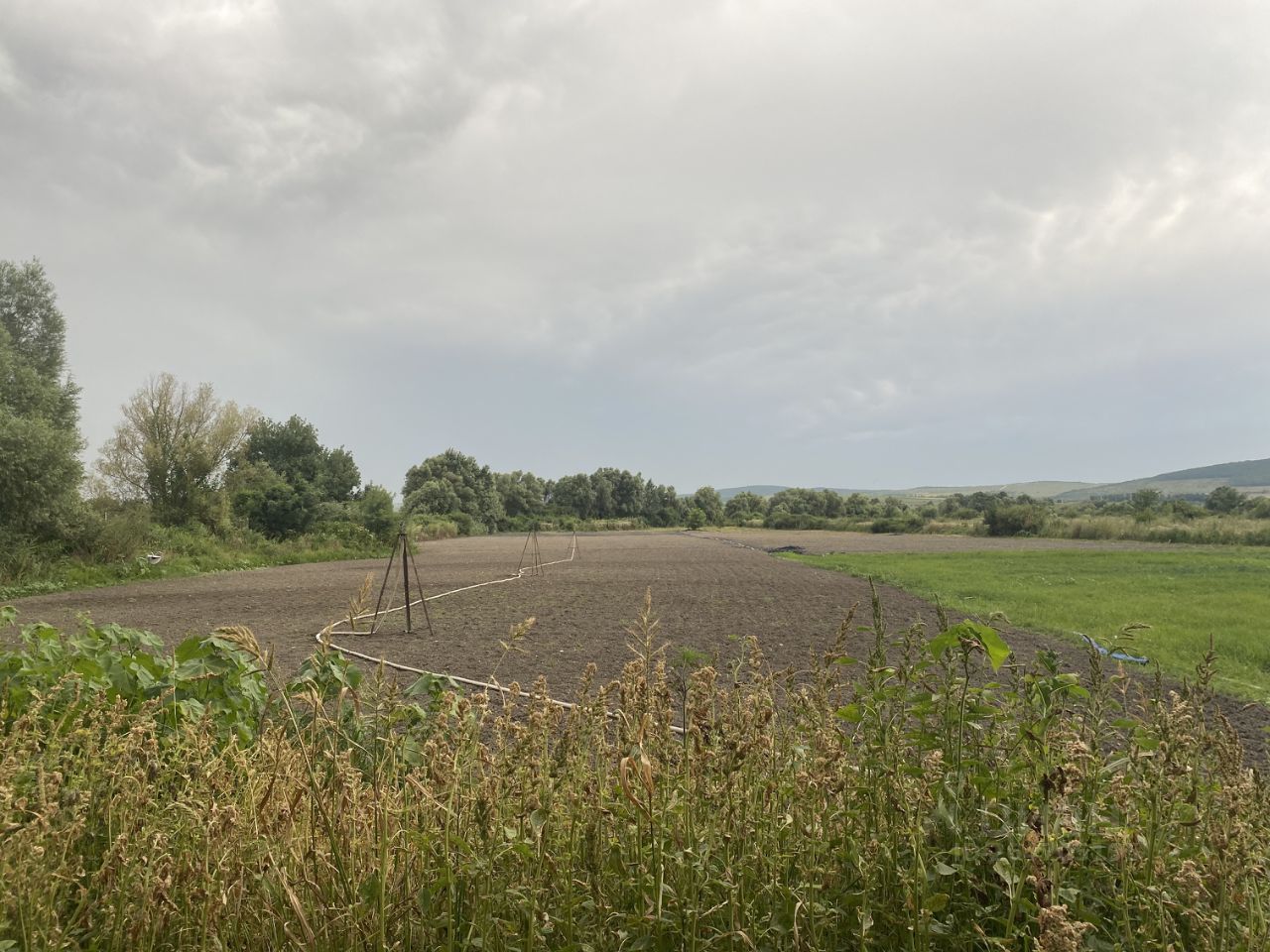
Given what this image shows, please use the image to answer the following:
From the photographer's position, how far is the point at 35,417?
24453 millimetres

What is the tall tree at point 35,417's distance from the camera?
22406 mm

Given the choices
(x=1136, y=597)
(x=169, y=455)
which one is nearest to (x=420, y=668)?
(x=1136, y=597)

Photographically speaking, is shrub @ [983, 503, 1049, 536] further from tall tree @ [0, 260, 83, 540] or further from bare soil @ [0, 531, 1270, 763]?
tall tree @ [0, 260, 83, 540]

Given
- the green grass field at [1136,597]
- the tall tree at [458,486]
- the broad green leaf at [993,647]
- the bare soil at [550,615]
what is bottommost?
the green grass field at [1136,597]

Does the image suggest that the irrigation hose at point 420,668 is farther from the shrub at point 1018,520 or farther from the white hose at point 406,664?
the shrub at point 1018,520

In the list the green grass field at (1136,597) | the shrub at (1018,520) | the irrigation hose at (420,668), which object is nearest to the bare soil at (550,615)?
the irrigation hose at (420,668)

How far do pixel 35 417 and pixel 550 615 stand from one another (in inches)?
893

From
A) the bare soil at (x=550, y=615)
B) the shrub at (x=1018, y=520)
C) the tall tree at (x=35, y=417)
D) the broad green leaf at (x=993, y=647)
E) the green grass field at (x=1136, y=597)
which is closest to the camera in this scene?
the broad green leaf at (x=993, y=647)

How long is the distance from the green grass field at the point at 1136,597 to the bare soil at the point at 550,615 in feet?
3.84

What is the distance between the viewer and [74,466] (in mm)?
24422

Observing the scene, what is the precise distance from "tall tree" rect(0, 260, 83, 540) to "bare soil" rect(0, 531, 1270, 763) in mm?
4426

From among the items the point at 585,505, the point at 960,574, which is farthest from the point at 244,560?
the point at 585,505

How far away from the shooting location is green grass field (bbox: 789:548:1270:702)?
10.9m

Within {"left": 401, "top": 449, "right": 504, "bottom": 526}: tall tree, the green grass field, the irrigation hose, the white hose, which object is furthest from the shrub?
{"left": 401, "top": 449, "right": 504, "bottom": 526}: tall tree
